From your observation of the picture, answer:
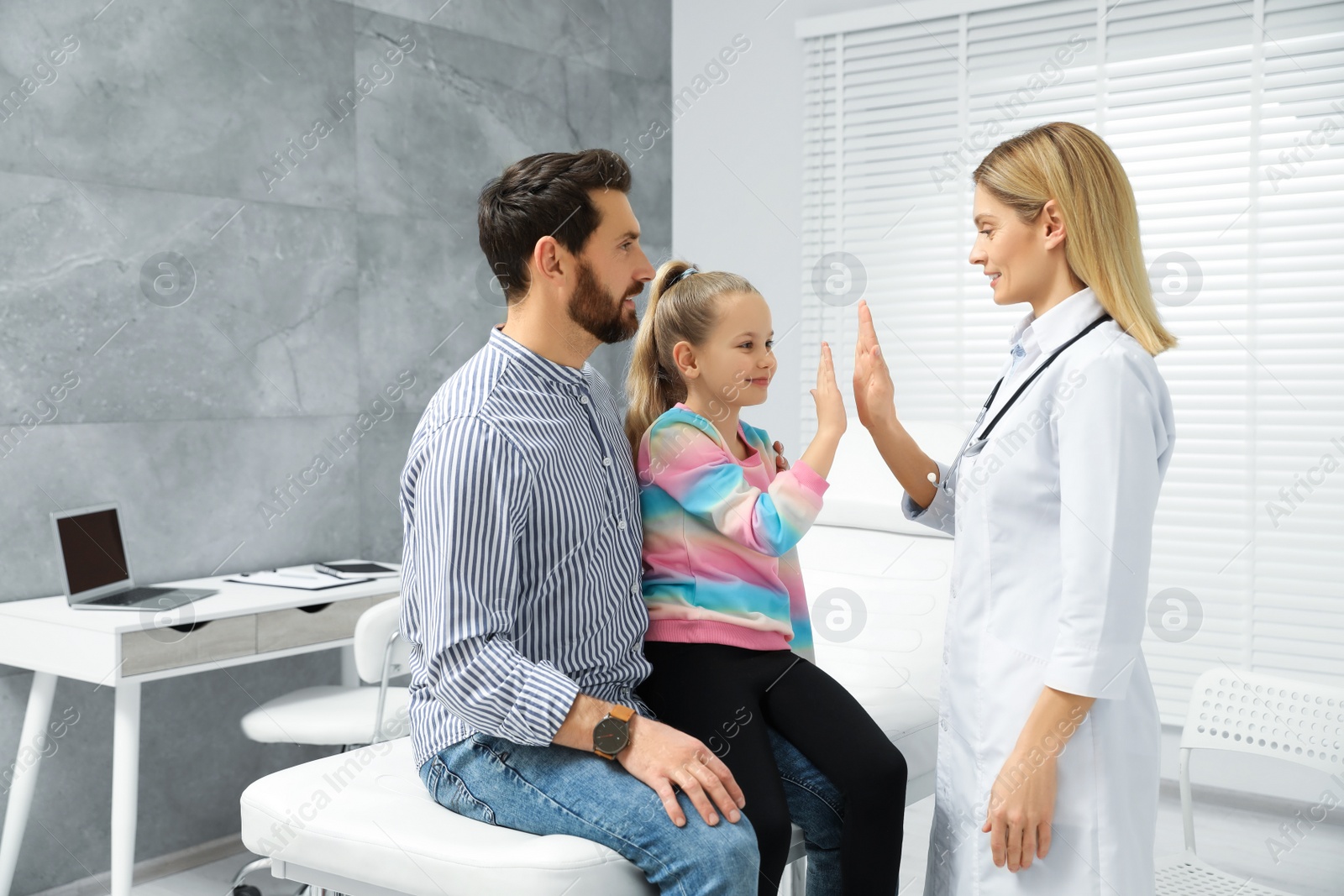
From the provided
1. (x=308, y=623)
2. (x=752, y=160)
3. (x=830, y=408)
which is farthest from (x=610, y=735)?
(x=752, y=160)

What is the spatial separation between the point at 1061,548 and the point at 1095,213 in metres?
0.41

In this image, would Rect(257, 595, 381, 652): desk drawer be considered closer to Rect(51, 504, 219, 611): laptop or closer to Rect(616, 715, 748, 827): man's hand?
Rect(51, 504, 219, 611): laptop

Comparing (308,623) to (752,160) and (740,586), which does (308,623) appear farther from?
(752,160)

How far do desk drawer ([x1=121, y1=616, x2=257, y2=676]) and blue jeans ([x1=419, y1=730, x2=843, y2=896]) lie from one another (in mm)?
1198

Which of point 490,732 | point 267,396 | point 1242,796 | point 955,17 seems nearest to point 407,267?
point 267,396

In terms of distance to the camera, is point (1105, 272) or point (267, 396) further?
point (267, 396)

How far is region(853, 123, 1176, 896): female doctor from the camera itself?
4.38 ft

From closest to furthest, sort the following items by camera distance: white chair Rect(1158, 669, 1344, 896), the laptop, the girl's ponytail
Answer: the girl's ponytail < white chair Rect(1158, 669, 1344, 896) < the laptop

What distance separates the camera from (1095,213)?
1.40 metres

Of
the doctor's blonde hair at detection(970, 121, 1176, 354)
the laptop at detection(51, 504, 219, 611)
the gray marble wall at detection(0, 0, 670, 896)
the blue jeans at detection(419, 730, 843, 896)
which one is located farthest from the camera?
the gray marble wall at detection(0, 0, 670, 896)

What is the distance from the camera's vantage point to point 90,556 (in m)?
2.66

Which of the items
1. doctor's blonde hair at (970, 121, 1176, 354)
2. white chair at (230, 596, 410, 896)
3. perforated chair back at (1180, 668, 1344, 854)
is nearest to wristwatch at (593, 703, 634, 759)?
doctor's blonde hair at (970, 121, 1176, 354)

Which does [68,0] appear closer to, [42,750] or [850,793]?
[42,750]

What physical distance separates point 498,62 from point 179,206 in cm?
129
